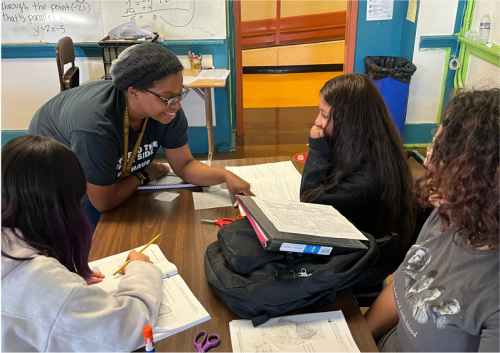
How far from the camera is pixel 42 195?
841 millimetres

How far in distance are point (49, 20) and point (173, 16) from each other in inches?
38.2

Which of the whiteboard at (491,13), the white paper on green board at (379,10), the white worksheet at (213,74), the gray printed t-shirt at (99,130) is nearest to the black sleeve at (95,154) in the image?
the gray printed t-shirt at (99,130)

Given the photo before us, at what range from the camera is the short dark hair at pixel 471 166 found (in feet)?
2.44

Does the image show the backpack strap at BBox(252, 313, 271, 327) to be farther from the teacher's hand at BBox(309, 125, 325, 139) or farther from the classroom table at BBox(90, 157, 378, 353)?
the teacher's hand at BBox(309, 125, 325, 139)

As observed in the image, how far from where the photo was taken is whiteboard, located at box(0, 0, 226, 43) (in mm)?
3309

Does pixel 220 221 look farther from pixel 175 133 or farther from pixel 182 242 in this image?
pixel 175 133

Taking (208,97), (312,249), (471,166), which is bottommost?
(208,97)

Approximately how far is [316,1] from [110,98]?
5718 mm

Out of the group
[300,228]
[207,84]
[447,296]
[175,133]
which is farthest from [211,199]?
[207,84]

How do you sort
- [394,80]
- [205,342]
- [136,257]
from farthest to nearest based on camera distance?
[394,80] < [136,257] < [205,342]

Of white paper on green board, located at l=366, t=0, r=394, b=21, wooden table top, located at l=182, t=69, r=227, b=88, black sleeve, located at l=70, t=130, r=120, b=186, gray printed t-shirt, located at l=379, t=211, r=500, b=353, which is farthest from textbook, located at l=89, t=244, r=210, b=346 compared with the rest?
white paper on green board, located at l=366, t=0, r=394, b=21

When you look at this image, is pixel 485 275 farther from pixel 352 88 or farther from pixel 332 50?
pixel 332 50

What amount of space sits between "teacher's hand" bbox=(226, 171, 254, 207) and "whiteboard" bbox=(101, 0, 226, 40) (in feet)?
7.21

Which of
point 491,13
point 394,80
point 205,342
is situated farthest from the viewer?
point 394,80
